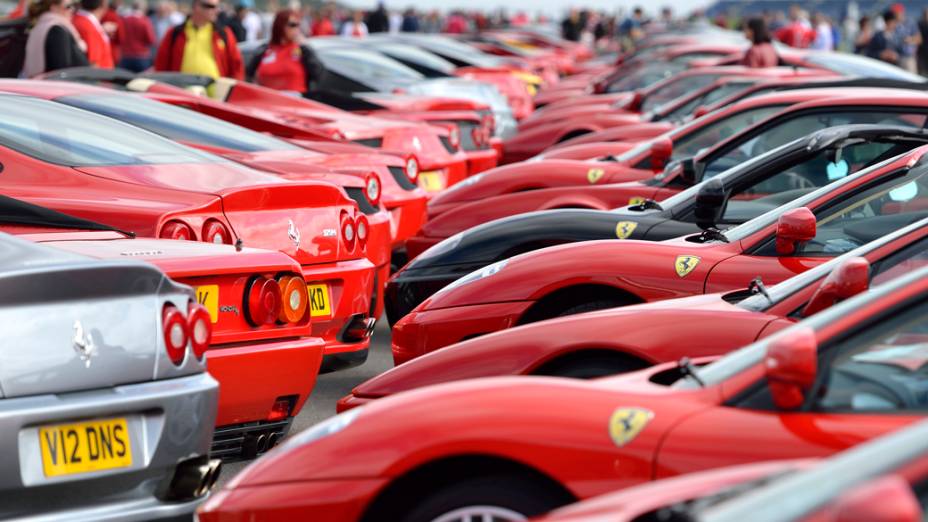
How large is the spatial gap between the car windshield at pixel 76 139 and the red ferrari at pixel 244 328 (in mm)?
1273

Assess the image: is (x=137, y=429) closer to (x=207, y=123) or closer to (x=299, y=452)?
(x=299, y=452)

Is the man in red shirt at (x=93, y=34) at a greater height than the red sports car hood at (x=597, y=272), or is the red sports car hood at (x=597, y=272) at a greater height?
the red sports car hood at (x=597, y=272)

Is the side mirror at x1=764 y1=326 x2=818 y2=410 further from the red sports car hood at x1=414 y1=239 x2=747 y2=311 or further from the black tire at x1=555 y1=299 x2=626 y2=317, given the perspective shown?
the black tire at x1=555 y1=299 x2=626 y2=317

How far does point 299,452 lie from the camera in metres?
3.90

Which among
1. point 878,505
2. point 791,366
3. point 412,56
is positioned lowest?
point 412,56

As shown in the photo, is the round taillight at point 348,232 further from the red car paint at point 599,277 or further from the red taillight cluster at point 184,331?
the red taillight cluster at point 184,331

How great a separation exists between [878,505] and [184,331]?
275cm

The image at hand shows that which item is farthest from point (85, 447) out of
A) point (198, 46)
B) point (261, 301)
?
point (198, 46)

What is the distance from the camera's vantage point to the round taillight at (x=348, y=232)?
688 cm

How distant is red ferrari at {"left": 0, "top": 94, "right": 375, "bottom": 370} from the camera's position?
647 centimetres

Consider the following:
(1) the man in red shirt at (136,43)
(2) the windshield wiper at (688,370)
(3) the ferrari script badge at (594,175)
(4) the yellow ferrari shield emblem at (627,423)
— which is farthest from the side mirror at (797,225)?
(1) the man in red shirt at (136,43)

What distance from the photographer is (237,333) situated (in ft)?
18.0

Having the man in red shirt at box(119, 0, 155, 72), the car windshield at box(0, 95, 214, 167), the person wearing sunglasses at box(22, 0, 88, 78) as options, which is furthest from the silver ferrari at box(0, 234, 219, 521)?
the man in red shirt at box(119, 0, 155, 72)

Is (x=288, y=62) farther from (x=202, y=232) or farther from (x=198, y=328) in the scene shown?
(x=198, y=328)
